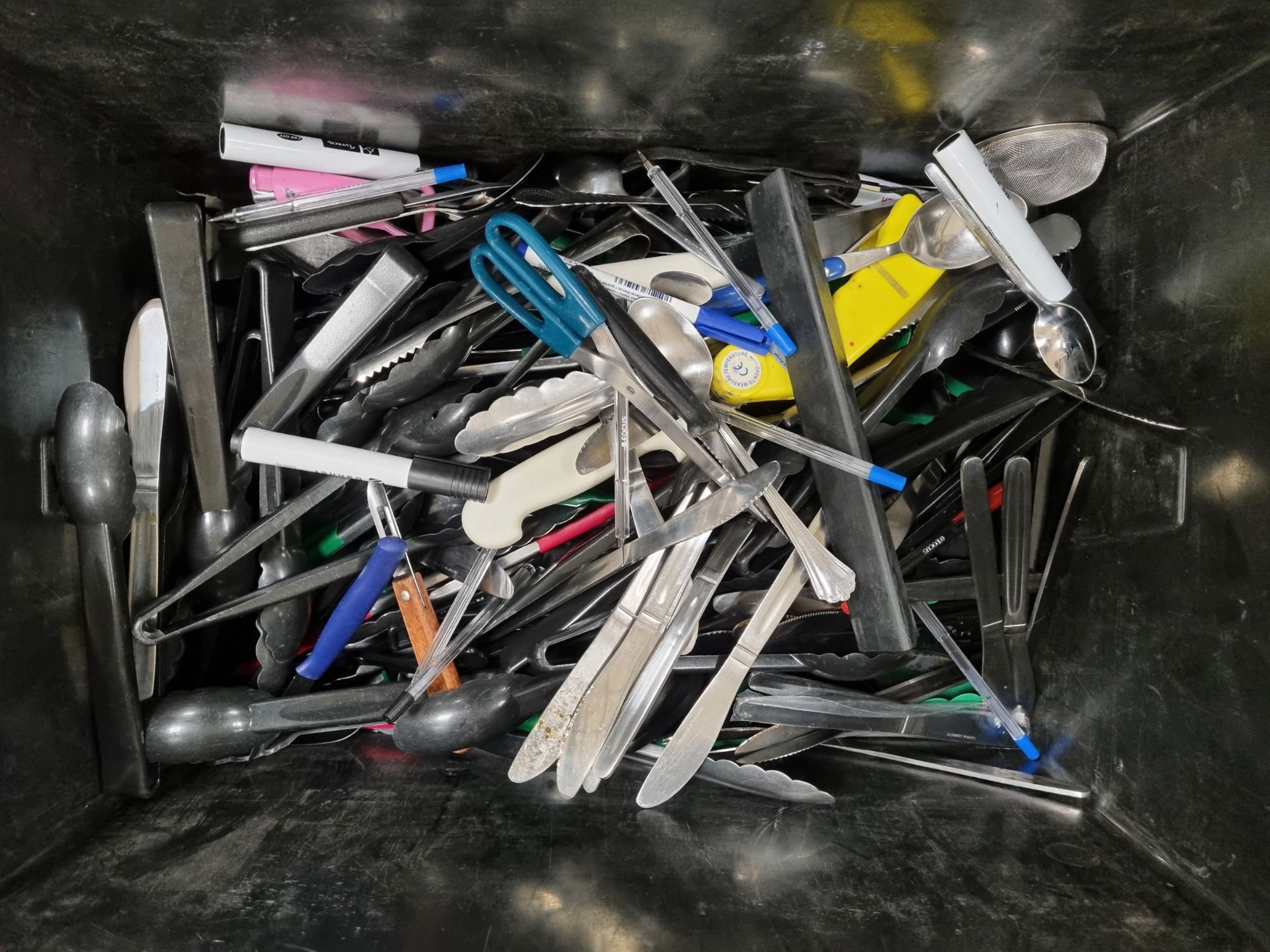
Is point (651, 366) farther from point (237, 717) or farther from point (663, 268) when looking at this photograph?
point (237, 717)

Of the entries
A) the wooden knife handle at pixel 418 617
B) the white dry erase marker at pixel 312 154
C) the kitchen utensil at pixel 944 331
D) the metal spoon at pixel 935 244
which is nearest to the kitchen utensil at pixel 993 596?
the kitchen utensil at pixel 944 331

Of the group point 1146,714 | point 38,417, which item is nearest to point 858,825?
point 1146,714

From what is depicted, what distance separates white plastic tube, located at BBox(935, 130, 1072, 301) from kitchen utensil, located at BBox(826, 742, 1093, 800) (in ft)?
1.72

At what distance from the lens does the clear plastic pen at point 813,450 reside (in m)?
0.77

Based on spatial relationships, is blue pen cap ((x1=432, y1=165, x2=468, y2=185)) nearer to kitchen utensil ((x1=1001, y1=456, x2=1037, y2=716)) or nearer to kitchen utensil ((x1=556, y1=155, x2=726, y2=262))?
kitchen utensil ((x1=556, y1=155, x2=726, y2=262))

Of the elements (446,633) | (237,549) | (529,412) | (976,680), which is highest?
(529,412)

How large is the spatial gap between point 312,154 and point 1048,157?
30.2 inches

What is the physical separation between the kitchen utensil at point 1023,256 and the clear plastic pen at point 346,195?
496 millimetres

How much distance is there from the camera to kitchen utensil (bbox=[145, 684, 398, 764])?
2.65ft

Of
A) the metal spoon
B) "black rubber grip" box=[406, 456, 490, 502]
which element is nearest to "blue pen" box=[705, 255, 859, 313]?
the metal spoon

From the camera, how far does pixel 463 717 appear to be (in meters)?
0.81

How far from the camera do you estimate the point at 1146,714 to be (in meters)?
0.81

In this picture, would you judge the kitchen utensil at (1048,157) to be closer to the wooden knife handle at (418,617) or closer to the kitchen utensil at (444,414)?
the kitchen utensil at (444,414)

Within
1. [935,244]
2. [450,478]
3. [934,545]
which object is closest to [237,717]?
[450,478]
